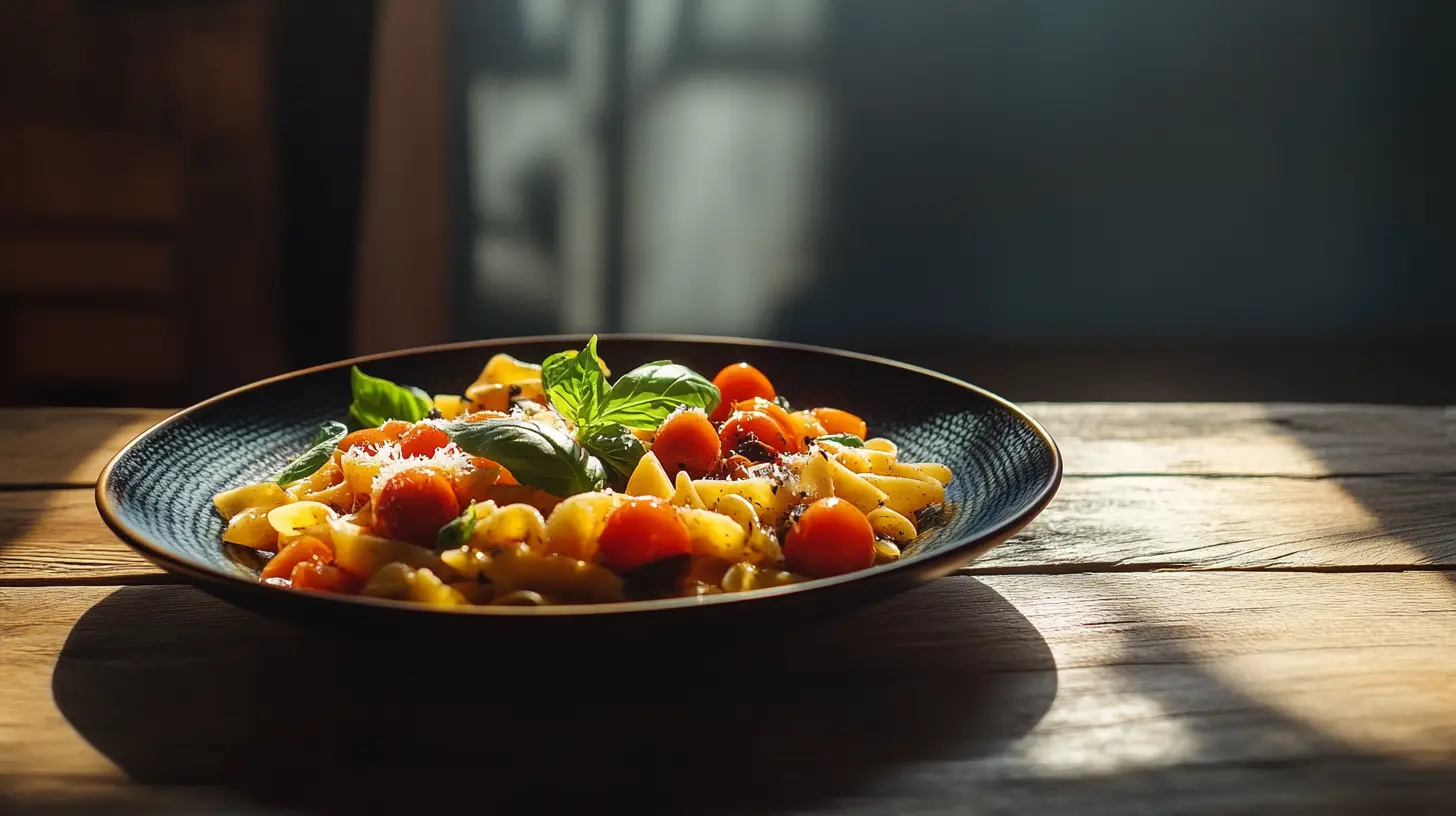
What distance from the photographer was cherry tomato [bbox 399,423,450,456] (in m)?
1.41

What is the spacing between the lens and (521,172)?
519 centimetres

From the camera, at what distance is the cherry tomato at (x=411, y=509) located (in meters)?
1.23

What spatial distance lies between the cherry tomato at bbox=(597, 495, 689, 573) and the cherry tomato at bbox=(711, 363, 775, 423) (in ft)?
1.83

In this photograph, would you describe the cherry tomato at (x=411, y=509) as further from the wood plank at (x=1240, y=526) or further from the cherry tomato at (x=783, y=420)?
the wood plank at (x=1240, y=526)

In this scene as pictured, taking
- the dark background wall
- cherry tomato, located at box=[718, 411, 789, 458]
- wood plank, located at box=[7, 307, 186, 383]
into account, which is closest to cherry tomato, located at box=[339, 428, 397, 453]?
cherry tomato, located at box=[718, 411, 789, 458]

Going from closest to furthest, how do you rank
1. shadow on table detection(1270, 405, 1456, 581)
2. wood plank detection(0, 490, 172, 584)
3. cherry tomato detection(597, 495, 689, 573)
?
cherry tomato detection(597, 495, 689, 573)
wood plank detection(0, 490, 172, 584)
shadow on table detection(1270, 405, 1456, 581)

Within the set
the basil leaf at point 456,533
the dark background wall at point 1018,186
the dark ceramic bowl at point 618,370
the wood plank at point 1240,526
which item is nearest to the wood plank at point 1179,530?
the wood plank at point 1240,526

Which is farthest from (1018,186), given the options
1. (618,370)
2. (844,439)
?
(844,439)

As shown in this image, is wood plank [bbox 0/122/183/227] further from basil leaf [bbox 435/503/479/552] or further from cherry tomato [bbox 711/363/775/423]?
basil leaf [bbox 435/503/479/552]

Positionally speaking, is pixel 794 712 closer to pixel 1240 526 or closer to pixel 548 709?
pixel 548 709

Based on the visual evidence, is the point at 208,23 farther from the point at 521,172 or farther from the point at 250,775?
the point at 250,775

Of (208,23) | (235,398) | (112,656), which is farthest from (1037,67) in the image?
(112,656)

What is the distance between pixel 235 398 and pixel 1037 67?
15.4 ft

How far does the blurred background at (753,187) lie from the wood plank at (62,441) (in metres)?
2.29
